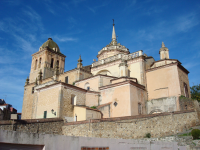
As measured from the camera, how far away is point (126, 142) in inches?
404

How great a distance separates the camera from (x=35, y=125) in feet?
59.5

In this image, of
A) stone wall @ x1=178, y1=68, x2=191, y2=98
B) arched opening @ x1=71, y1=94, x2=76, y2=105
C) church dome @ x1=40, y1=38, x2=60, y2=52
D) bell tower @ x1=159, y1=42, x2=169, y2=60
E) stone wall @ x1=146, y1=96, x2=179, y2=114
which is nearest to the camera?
stone wall @ x1=146, y1=96, x2=179, y2=114

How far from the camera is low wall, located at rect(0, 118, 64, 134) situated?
15.8 m

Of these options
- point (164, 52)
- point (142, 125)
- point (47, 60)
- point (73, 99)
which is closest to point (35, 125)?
point (73, 99)

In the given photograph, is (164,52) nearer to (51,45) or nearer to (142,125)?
(142,125)

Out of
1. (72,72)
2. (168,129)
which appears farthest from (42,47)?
(168,129)

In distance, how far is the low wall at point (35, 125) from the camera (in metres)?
15.8

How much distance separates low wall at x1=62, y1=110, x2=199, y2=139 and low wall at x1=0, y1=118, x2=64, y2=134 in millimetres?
3279

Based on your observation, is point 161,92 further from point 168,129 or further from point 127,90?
point 168,129

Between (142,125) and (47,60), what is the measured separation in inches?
1263

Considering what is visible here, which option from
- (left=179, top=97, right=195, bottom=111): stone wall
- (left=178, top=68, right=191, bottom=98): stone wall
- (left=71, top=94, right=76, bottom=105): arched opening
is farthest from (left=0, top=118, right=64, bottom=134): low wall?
(left=178, top=68, right=191, bottom=98): stone wall

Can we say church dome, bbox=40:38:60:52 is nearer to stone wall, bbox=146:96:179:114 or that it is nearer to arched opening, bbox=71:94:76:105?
arched opening, bbox=71:94:76:105

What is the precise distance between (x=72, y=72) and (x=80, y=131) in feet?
53.3

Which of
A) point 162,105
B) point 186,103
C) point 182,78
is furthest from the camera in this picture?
point 182,78
